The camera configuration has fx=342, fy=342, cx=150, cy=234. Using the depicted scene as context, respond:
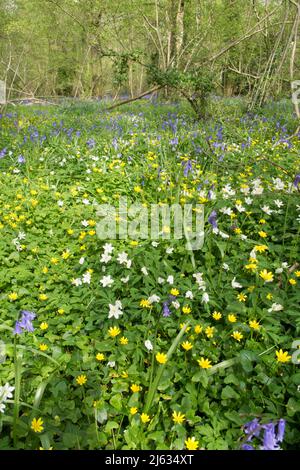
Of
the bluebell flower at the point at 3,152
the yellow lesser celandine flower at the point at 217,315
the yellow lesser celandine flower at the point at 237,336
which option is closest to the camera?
the yellow lesser celandine flower at the point at 237,336

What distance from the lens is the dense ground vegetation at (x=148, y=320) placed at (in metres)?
1.46

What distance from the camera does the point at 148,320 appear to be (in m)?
1.89

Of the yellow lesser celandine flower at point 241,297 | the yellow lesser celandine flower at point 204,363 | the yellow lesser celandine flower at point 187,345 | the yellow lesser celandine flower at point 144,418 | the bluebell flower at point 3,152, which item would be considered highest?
the bluebell flower at point 3,152

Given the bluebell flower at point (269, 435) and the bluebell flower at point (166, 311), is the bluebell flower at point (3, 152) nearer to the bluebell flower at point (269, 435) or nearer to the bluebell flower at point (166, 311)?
the bluebell flower at point (166, 311)

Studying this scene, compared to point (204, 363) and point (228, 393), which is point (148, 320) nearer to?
point (204, 363)

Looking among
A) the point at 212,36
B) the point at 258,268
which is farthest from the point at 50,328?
the point at 212,36

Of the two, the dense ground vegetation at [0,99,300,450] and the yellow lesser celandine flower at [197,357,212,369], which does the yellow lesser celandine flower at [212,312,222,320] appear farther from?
the yellow lesser celandine flower at [197,357,212,369]

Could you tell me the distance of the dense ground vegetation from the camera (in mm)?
1462

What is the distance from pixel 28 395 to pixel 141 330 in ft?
2.04

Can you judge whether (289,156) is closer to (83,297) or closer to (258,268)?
(258,268)

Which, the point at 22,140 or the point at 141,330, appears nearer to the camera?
the point at 141,330

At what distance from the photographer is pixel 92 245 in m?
2.62

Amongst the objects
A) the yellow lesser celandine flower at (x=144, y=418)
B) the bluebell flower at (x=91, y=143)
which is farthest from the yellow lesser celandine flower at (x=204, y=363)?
the bluebell flower at (x=91, y=143)

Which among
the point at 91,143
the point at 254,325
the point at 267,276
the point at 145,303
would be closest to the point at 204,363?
the point at 254,325
